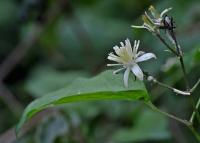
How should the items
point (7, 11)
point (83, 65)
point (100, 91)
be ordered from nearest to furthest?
point (100, 91) → point (83, 65) → point (7, 11)

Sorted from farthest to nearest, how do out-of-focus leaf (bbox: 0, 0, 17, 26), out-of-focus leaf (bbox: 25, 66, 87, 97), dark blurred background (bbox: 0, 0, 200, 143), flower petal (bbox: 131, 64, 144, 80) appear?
out-of-focus leaf (bbox: 0, 0, 17, 26)
out-of-focus leaf (bbox: 25, 66, 87, 97)
dark blurred background (bbox: 0, 0, 200, 143)
flower petal (bbox: 131, 64, 144, 80)

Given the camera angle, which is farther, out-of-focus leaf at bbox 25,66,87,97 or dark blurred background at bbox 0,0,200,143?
out-of-focus leaf at bbox 25,66,87,97

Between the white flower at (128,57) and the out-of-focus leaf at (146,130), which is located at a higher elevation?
the white flower at (128,57)

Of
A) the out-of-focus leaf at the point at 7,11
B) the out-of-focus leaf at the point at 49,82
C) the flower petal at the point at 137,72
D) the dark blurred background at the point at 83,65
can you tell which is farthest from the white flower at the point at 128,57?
the out-of-focus leaf at the point at 7,11

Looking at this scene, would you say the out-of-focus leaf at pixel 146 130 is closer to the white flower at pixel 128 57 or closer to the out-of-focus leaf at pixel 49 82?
the out-of-focus leaf at pixel 49 82

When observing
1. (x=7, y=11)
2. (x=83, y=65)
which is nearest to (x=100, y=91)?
(x=83, y=65)

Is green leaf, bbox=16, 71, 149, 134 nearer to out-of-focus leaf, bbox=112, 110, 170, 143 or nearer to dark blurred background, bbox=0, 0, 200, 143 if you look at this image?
dark blurred background, bbox=0, 0, 200, 143

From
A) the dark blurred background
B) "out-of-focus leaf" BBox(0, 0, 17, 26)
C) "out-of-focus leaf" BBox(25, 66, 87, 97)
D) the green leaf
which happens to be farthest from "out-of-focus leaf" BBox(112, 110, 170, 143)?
"out-of-focus leaf" BBox(0, 0, 17, 26)

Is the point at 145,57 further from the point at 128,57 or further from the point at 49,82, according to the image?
the point at 49,82
